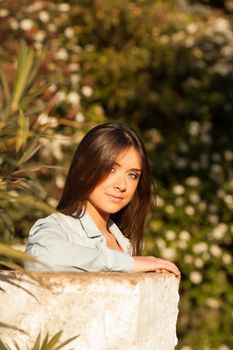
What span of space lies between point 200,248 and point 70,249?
4962mm

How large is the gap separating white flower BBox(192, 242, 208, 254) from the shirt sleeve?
4821 millimetres

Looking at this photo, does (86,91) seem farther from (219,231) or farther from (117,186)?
(117,186)

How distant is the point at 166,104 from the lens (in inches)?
336

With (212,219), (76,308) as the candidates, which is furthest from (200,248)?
(76,308)

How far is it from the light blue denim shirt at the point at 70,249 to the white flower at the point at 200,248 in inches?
184

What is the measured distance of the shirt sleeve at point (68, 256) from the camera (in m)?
2.92

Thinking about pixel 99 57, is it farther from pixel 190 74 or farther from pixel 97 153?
pixel 97 153

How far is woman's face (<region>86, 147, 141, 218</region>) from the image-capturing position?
3.26 meters

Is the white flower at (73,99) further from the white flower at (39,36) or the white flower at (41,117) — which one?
the white flower at (41,117)

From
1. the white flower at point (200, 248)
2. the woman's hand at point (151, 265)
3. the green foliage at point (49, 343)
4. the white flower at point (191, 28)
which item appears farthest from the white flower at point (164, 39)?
the green foliage at point (49, 343)

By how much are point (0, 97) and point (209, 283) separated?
9.23 ft

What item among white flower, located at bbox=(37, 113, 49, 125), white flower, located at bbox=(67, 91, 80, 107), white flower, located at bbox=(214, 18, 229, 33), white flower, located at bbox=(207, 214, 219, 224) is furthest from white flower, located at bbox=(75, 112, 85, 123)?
white flower, located at bbox=(214, 18, 229, 33)

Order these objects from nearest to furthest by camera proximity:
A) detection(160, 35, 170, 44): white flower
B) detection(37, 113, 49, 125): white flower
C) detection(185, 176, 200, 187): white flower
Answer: detection(37, 113, 49, 125): white flower, detection(185, 176, 200, 187): white flower, detection(160, 35, 170, 44): white flower

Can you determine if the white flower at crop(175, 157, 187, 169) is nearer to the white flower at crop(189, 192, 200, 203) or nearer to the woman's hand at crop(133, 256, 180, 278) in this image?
the white flower at crop(189, 192, 200, 203)
